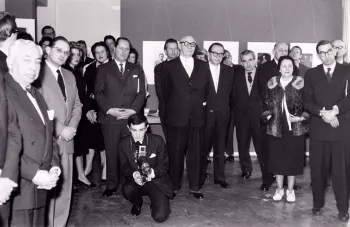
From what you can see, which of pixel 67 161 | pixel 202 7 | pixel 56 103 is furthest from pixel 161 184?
pixel 202 7

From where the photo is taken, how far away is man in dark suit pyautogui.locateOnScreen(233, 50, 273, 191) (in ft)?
17.5

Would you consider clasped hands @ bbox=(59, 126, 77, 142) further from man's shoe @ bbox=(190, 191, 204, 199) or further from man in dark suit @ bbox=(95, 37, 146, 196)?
man's shoe @ bbox=(190, 191, 204, 199)

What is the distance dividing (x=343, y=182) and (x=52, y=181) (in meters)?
2.87

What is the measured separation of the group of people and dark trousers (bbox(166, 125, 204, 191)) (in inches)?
0.5

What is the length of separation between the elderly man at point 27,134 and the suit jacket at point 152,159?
1769 mm

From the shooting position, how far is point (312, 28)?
7086 millimetres

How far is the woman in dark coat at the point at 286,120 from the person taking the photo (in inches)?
165

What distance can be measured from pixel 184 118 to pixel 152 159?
2.38 ft

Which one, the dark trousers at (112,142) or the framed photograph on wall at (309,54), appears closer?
the dark trousers at (112,142)

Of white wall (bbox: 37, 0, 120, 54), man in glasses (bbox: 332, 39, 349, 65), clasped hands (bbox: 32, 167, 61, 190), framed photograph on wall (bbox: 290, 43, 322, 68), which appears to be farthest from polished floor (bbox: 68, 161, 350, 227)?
white wall (bbox: 37, 0, 120, 54)

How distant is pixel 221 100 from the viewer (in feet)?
16.5

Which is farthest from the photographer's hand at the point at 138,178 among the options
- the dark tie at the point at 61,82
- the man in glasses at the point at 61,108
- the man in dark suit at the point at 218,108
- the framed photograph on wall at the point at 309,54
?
the framed photograph on wall at the point at 309,54

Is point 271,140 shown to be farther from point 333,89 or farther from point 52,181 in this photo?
point 52,181

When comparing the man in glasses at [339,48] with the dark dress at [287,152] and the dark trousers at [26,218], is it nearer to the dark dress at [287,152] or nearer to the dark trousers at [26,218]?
the dark dress at [287,152]
